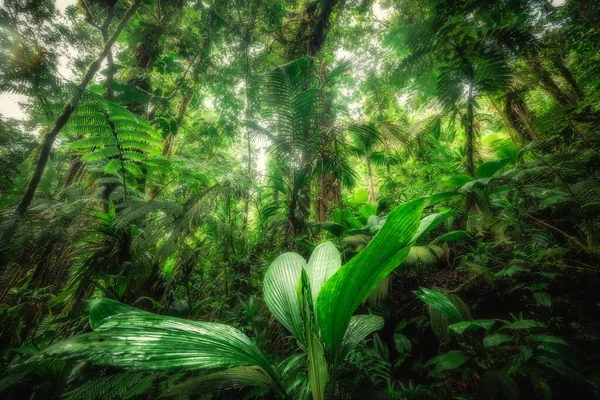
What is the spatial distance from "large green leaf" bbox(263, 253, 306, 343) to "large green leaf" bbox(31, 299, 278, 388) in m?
0.20

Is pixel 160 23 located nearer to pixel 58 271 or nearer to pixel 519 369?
pixel 58 271

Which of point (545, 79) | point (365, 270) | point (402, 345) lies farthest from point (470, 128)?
point (365, 270)

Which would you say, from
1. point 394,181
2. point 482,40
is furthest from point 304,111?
point 394,181

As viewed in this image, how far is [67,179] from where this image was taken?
292cm

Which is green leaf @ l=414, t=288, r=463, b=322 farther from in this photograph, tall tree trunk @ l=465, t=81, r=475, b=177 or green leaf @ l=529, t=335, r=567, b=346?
tall tree trunk @ l=465, t=81, r=475, b=177

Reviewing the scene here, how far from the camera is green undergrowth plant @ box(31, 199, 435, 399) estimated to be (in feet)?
1.58

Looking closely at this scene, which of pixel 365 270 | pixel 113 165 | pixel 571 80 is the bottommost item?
pixel 365 270

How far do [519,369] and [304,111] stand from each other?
227 centimetres

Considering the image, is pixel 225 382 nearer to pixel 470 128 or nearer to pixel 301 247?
pixel 301 247

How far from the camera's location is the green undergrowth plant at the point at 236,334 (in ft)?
1.58

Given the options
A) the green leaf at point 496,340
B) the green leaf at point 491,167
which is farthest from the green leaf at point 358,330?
the green leaf at point 491,167

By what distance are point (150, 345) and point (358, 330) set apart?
74 centimetres

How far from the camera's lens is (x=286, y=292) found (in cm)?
98

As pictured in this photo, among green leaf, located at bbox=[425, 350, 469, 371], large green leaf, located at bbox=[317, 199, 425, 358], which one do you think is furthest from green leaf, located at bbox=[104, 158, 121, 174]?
green leaf, located at bbox=[425, 350, 469, 371]
